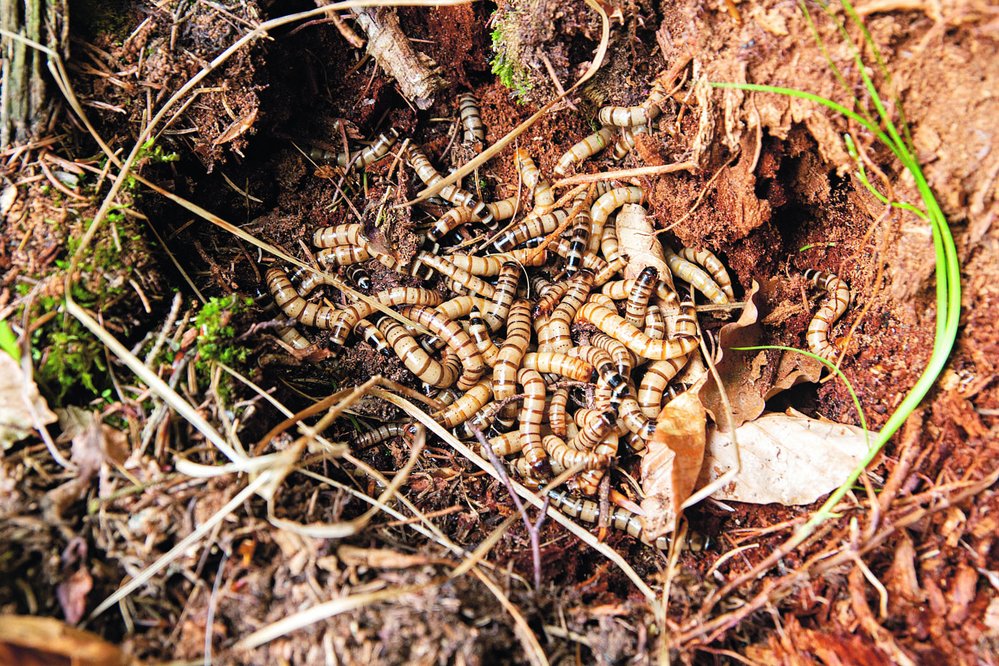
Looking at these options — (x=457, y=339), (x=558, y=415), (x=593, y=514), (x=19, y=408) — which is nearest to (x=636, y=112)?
(x=457, y=339)

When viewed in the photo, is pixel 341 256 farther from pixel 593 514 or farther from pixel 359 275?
pixel 593 514

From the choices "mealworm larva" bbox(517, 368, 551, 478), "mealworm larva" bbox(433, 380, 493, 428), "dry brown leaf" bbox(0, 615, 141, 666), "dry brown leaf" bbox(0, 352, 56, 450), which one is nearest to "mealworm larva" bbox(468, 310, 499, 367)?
"mealworm larva" bbox(433, 380, 493, 428)

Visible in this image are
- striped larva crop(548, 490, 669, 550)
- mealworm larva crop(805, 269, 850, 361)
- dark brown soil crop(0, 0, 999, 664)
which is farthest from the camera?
mealworm larva crop(805, 269, 850, 361)

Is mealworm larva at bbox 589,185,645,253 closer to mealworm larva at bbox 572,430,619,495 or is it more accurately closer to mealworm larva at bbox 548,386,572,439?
mealworm larva at bbox 548,386,572,439

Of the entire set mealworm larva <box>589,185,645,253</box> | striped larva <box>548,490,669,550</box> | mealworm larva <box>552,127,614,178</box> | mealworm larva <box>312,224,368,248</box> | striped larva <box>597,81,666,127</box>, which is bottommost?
striped larva <box>548,490,669,550</box>

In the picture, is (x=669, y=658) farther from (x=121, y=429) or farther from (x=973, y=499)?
(x=121, y=429)

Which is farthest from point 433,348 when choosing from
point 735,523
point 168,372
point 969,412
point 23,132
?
point 969,412

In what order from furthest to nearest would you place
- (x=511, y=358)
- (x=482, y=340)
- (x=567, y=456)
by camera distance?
(x=482, y=340) < (x=511, y=358) < (x=567, y=456)
